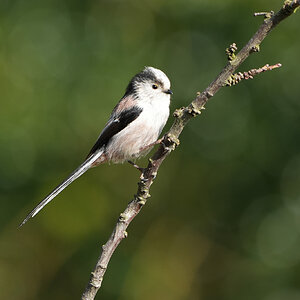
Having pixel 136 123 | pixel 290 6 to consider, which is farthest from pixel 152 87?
pixel 290 6

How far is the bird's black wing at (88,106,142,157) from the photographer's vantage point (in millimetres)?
5031

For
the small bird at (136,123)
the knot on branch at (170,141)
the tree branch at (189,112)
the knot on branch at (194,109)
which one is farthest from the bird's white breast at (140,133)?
the knot on branch at (194,109)

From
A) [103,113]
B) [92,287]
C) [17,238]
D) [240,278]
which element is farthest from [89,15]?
[92,287]

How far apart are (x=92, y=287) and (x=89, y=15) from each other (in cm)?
495

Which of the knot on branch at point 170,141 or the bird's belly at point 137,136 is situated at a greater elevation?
the bird's belly at point 137,136

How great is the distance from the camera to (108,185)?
7.12 metres

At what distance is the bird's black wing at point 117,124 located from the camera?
5.03 meters

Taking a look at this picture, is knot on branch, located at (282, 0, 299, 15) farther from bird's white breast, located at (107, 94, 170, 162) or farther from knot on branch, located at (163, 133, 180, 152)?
bird's white breast, located at (107, 94, 170, 162)

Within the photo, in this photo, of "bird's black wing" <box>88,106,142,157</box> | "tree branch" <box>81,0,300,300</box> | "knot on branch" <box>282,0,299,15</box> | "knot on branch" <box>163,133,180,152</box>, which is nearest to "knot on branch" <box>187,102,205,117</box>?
"tree branch" <box>81,0,300,300</box>

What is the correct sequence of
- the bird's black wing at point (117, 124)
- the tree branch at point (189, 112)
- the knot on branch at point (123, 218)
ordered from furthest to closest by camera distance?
the bird's black wing at point (117, 124), the knot on branch at point (123, 218), the tree branch at point (189, 112)

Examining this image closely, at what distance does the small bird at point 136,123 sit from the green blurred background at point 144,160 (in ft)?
5.26

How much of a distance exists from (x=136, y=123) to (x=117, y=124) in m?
0.25

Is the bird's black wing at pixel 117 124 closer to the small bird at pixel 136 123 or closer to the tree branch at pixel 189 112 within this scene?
the small bird at pixel 136 123

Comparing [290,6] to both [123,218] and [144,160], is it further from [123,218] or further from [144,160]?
[144,160]
